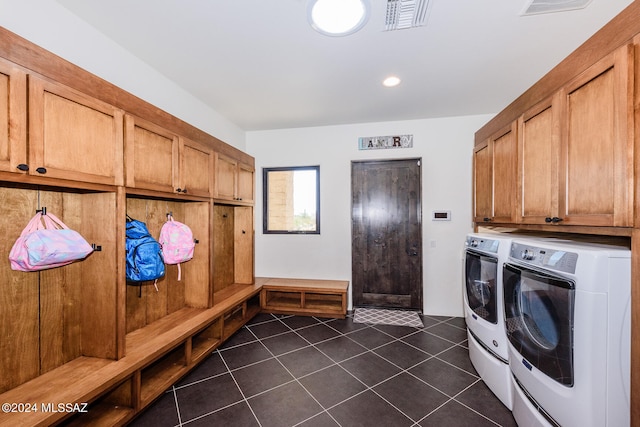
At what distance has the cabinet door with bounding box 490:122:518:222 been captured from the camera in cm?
212

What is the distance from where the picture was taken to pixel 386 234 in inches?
151

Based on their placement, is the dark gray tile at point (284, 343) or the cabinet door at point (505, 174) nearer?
the cabinet door at point (505, 174)

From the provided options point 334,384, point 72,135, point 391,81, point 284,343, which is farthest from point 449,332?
point 72,135

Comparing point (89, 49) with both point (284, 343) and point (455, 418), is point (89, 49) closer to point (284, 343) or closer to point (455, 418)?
point (284, 343)

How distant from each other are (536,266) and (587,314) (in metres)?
0.34

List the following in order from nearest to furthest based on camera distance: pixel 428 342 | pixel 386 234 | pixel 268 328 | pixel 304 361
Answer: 1. pixel 304 361
2. pixel 428 342
3. pixel 268 328
4. pixel 386 234

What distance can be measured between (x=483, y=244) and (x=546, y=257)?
0.72 metres

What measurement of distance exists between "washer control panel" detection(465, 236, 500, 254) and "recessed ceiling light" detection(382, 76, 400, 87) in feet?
5.57

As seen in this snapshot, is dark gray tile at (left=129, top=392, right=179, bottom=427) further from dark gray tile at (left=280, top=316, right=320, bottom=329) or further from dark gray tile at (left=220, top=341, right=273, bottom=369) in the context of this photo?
dark gray tile at (left=280, top=316, right=320, bottom=329)

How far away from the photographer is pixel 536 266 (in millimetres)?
1499

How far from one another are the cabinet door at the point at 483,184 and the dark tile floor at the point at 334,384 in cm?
142

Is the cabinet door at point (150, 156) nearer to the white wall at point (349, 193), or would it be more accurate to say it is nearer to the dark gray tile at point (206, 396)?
the dark gray tile at point (206, 396)

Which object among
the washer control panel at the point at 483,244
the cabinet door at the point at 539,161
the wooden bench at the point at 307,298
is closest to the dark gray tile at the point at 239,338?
the wooden bench at the point at 307,298

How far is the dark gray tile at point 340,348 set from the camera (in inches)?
104
